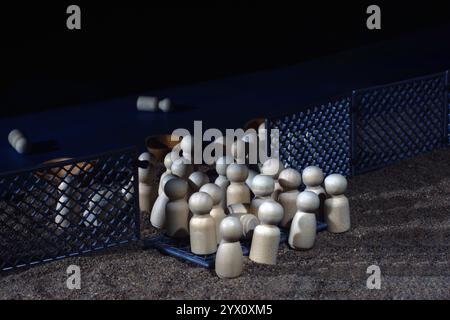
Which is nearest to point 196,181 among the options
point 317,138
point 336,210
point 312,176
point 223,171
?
point 223,171

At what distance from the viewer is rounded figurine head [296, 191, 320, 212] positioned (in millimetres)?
3176

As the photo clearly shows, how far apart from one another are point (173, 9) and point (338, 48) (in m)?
1.84

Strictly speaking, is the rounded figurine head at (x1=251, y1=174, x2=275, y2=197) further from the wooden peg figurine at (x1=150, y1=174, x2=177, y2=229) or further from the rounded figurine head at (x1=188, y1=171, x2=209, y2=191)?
the wooden peg figurine at (x1=150, y1=174, x2=177, y2=229)

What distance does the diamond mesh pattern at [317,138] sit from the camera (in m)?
3.77

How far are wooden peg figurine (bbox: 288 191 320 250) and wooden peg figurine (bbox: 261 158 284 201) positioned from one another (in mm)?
230

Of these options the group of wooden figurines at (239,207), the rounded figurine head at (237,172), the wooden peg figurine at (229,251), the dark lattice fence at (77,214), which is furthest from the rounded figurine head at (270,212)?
the dark lattice fence at (77,214)

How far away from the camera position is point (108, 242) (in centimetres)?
327

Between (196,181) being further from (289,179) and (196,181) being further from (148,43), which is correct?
(148,43)

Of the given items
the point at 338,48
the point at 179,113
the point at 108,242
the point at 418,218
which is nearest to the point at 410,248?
the point at 418,218

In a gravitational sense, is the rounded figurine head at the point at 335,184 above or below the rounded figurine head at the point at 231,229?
above

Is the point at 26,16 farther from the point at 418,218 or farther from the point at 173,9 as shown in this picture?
the point at 418,218

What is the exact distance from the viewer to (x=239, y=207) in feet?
10.9

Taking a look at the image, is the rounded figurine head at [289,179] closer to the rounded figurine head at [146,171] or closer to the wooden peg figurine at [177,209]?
the wooden peg figurine at [177,209]

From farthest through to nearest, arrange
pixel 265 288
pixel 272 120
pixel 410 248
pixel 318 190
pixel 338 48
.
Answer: pixel 338 48, pixel 272 120, pixel 318 190, pixel 410 248, pixel 265 288
